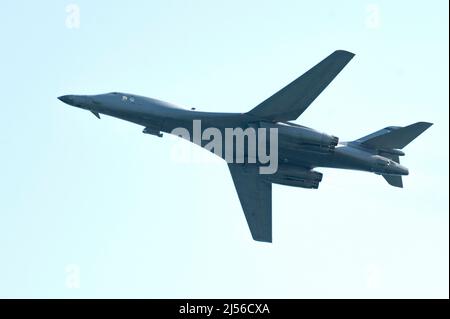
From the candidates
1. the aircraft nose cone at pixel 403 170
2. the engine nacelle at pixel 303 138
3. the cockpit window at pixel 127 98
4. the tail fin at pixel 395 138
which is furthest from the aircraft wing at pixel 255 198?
the aircraft nose cone at pixel 403 170

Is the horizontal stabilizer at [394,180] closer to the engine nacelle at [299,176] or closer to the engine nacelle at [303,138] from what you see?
the engine nacelle at [299,176]

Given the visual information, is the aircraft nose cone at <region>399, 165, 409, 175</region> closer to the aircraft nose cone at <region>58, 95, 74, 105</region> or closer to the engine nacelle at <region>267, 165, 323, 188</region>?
the engine nacelle at <region>267, 165, 323, 188</region>

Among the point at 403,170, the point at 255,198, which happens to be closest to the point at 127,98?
the point at 255,198

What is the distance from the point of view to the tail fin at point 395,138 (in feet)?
148

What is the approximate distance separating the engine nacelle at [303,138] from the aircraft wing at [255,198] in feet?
16.1

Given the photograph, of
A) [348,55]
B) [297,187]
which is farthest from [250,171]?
[348,55]

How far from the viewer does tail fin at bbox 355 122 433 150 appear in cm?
4500

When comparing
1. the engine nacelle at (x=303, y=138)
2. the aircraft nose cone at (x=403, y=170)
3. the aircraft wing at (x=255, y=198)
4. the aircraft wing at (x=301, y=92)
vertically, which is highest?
the aircraft wing at (x=301, y=92)

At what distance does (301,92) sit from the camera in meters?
43.4

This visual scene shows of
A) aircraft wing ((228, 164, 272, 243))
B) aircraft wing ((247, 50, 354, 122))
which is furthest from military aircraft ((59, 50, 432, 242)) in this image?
aircraft wing ((228, 164, 272, 243))

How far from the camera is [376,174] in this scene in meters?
46.5
